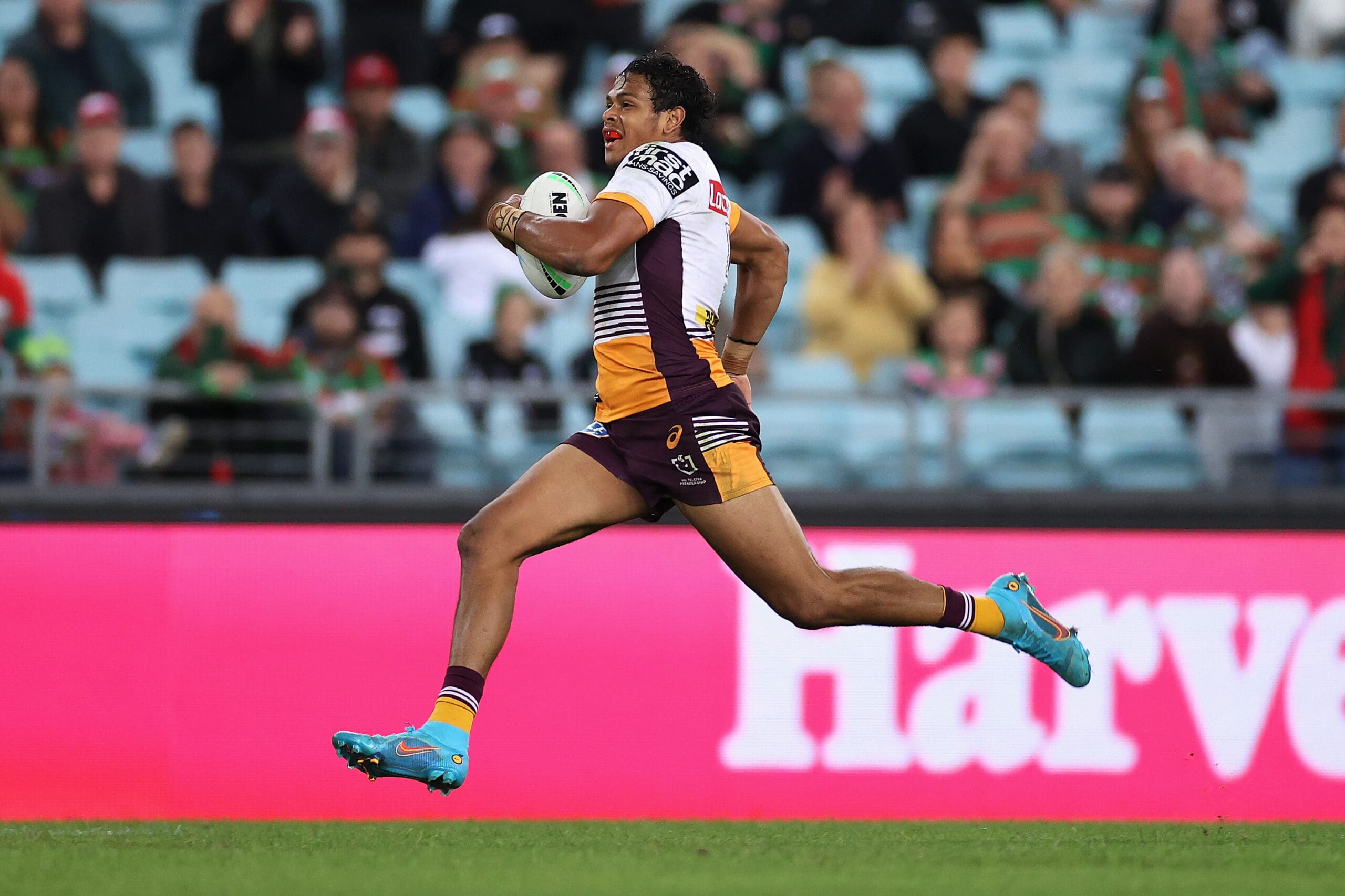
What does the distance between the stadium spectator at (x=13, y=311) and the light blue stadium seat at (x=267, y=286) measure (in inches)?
43.8

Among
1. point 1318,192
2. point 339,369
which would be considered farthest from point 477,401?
point 1318,192

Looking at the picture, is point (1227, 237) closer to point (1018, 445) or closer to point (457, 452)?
point (1018, 445)

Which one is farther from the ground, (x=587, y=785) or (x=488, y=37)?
(x=488, y=37)

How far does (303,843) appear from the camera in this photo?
5.62 m

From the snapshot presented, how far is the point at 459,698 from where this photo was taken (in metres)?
5.15

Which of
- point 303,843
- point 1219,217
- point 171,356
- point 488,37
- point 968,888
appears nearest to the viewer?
point 968,888

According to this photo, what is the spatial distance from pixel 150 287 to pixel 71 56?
1945mm

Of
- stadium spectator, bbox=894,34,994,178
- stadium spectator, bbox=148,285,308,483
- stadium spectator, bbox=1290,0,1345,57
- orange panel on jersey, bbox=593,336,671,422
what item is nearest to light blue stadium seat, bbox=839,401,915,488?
stadium spectator, bbox=148,285,308,483

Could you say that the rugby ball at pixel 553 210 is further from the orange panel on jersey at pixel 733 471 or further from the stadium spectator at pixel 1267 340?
the stadium spectator at pixel 1267 340

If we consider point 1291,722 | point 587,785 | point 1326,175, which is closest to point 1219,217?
point 1326,175

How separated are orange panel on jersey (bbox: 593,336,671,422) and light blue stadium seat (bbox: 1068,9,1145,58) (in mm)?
7744

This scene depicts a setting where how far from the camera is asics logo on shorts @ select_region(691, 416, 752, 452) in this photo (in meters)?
5.25

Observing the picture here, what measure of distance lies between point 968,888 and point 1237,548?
3171 millimetres

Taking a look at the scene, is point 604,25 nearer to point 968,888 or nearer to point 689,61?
point 689,61
